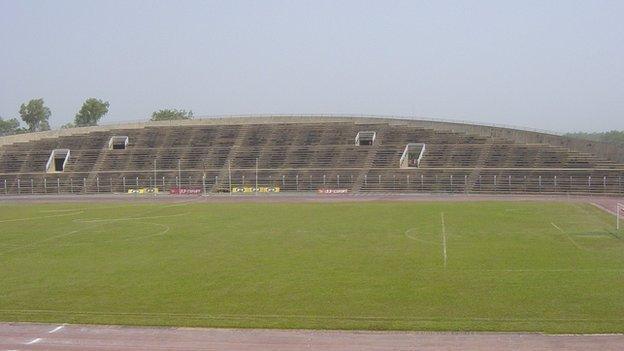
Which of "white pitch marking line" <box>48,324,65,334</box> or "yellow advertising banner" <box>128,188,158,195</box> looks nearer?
"white pitch marking line" <box>48,324,65,334</box>

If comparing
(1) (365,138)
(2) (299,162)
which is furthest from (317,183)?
(1) (365,138)

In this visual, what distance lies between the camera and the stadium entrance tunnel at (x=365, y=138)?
88.9m

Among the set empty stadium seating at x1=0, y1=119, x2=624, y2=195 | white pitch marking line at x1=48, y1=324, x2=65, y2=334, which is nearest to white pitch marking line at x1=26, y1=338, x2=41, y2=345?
white pitch marking line at x1=48, y1=324, x2=65, y2=334

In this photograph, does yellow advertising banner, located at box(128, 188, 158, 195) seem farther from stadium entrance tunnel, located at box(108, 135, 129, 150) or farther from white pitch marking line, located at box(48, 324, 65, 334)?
white pitch marking line, located at box(48, 324, 65, 334)

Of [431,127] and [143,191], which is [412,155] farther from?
[143,191]

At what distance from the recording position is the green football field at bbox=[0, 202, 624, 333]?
17.5 meters

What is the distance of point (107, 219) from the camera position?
45531 millimetres

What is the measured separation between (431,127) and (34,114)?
9890 cm

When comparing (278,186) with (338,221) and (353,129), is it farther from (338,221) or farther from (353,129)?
(338,221)

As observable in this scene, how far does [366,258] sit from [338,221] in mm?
14924

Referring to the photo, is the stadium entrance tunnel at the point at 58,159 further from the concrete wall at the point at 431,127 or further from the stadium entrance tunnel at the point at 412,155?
the stadium entrance tunnel at the point at 412,155

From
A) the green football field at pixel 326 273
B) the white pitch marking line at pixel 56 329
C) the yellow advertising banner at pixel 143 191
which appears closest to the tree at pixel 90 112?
the yellow advertising banner at pixel 143 191

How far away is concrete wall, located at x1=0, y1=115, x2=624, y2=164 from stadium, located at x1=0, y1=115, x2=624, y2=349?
29 centimetres

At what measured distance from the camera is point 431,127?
91.3 meters
